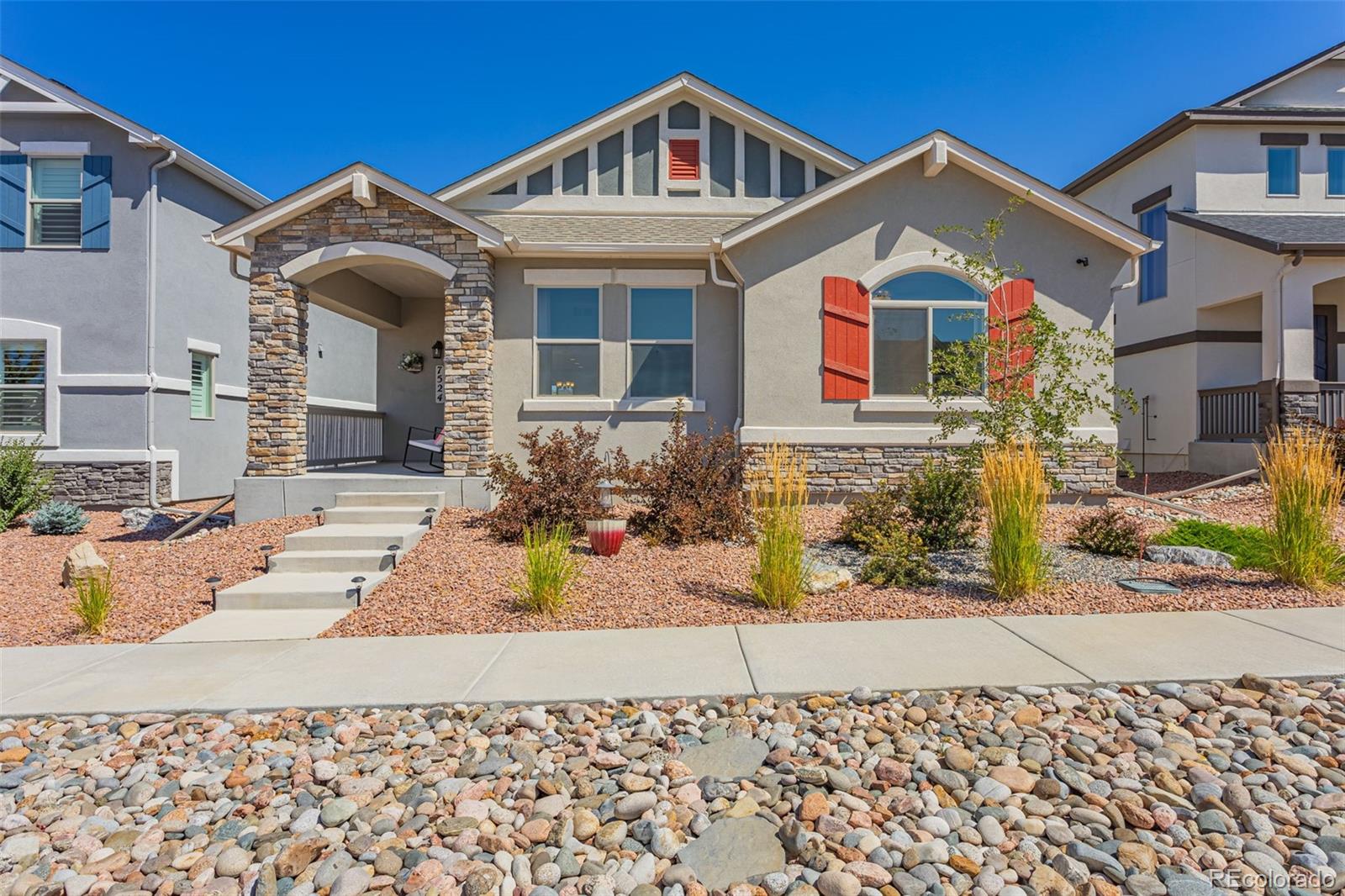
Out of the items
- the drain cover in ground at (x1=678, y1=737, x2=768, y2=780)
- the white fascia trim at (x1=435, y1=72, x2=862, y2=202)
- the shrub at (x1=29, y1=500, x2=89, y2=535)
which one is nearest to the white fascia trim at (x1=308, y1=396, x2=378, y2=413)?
the shrub at (x1=29, y1=500, x2=89, y2=535)

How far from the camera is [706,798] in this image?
112 inches

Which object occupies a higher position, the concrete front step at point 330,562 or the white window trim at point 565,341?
the white window trim at point 565,341

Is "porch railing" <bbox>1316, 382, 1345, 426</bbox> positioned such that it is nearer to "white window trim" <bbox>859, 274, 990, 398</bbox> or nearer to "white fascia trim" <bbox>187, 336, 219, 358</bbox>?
"white window trim" <bbox>859, 274, 990, 398</bbox>

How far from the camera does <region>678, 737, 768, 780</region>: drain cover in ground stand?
3035mm

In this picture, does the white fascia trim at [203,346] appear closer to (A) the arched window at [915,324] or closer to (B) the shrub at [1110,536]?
(A) the arched window at [915,324]

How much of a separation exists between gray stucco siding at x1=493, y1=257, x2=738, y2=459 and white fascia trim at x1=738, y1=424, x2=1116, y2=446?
69cm

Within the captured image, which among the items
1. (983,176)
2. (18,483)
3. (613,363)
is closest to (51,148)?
(18,483)

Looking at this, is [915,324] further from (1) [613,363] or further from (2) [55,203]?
(2) [55,203]

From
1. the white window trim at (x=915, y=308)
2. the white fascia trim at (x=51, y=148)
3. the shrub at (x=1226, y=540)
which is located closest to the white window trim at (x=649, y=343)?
the white window trim at (x=915, y=308)

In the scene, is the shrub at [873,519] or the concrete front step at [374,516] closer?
the shrub at [873,519]

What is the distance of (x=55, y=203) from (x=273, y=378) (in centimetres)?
664

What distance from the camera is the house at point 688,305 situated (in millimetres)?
9070

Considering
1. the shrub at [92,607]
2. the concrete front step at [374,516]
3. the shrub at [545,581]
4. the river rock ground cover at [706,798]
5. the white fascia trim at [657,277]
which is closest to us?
the river rock ground cover at [706,798]

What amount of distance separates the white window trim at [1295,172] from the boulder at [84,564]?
1965 centimetres
